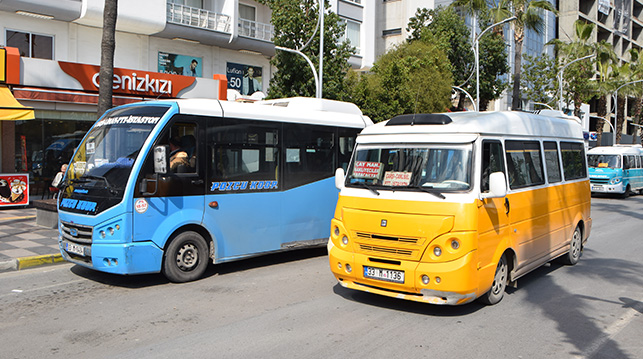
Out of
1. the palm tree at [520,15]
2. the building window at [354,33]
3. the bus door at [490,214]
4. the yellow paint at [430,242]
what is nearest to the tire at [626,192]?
the palm tree at [520,15]

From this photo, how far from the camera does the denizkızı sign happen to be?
17.9m

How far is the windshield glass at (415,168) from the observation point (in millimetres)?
6555

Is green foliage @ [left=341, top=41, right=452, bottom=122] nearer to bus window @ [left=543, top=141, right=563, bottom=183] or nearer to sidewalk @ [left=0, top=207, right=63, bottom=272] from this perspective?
sidewalk @ [left=0, top=207, right=63, bottom=272]

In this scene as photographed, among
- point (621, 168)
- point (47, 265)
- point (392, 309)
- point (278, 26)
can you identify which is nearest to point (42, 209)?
point (47, 265)

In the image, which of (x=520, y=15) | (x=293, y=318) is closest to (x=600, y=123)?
(x=520, y=15)

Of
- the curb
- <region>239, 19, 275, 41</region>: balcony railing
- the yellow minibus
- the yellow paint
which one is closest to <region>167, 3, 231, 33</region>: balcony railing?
<region>239, 19, 275, 41</region>: balcony railing

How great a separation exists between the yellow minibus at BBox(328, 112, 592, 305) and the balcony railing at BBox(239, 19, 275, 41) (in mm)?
20449

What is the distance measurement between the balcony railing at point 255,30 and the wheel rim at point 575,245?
19786 millimetres

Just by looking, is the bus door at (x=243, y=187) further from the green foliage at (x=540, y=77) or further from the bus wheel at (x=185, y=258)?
the green foliage at (x=540, y=77)

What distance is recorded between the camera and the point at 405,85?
2688 centimetres

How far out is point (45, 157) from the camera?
1870 cm

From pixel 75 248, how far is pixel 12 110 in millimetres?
9352

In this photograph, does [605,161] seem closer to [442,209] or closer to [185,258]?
[442,209]

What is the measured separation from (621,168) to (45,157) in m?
24.0
